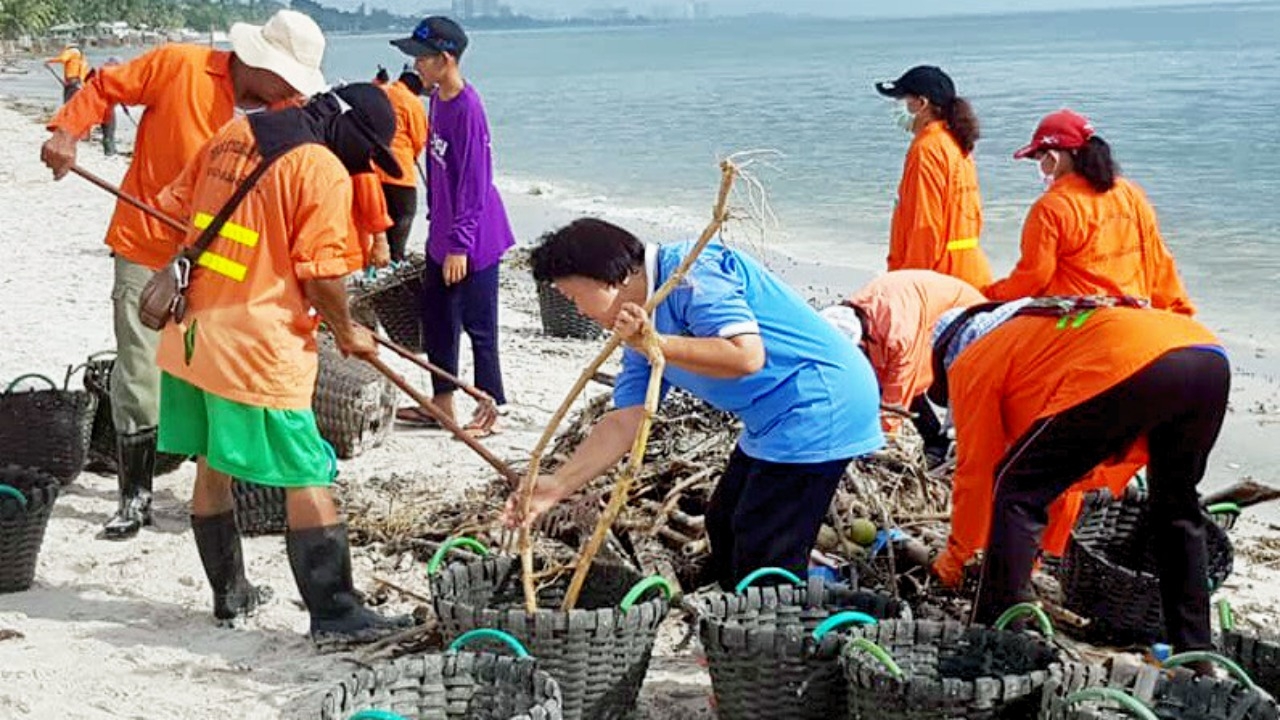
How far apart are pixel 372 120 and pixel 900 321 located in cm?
210

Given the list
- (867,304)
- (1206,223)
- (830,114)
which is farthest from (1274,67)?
(867,304)

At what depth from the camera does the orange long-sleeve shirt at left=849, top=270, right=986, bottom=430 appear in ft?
19.1

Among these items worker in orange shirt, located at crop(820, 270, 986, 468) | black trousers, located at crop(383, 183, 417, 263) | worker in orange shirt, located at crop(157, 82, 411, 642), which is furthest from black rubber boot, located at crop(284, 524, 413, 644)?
black trousers, located at crop(383, 183, 417, 263)

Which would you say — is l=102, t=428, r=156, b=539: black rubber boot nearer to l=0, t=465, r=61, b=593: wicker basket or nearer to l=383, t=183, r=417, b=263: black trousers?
l=0, t=465, r=61, b=593: wicker basket

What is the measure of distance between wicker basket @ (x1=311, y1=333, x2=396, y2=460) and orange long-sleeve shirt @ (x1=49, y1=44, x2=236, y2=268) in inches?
55.8

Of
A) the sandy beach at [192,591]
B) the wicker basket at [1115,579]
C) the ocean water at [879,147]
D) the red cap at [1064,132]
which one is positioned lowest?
the ocean water at [879,147]

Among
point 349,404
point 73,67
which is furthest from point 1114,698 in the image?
point 73,67

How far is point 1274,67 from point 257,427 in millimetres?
52872

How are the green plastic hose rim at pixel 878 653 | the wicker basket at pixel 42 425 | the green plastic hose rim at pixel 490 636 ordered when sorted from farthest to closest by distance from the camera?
the wicker basket at pixel 42 425 < the green plastic hose rim at pixel 490 636 < the green plastic hose rim at pixel 878 653

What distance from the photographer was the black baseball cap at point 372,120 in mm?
4918

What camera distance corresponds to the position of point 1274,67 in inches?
2031

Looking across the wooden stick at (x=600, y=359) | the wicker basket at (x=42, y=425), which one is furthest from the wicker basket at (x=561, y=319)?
the wooden stick at (x=600, y=359)

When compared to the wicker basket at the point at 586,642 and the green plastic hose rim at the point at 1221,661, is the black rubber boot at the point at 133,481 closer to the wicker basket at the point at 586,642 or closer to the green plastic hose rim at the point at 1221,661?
the wicker basket at the point at 586,642

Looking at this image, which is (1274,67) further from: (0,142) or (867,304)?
(867,304)
